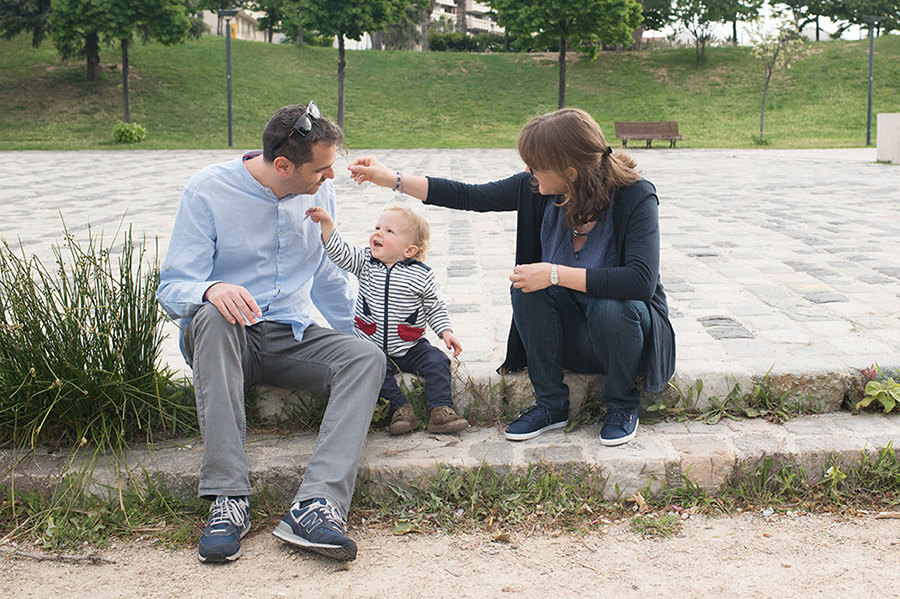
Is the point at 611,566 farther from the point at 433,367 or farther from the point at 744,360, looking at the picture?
the point at 744,360

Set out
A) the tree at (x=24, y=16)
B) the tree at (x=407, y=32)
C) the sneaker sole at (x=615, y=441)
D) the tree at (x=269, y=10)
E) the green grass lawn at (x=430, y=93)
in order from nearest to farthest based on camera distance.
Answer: the sneaker sole at (x=615, y=441)
the green grass lawn at (x=430, y=93)
the tree at (x=24, y=16)
the tree at (x=269, y=10)
the tree at (x=407, y=32)

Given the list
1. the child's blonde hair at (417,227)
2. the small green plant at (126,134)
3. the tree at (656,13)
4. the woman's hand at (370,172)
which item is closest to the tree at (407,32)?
the tree at (656,13)

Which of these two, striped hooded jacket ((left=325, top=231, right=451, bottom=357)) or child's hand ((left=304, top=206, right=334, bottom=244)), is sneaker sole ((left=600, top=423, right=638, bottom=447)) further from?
child's hand ((left=304, top=206, right=334, bottom=244))

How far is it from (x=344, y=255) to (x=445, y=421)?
810 millimetres

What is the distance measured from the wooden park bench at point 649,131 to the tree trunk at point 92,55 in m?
23.2

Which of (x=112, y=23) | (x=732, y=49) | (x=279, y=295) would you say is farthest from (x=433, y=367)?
(x=732, y=49)

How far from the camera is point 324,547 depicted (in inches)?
109

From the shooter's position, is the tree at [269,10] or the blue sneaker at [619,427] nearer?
the blue sneaker at [619,427]

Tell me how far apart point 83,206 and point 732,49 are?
4169cm

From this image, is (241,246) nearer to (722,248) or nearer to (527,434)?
(527,434)

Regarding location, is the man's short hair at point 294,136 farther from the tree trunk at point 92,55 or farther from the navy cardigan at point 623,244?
the tree trunk at point 92,55

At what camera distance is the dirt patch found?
8.77 ft

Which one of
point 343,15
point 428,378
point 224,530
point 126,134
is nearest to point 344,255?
point 428,378

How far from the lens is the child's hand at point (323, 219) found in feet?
11.4
